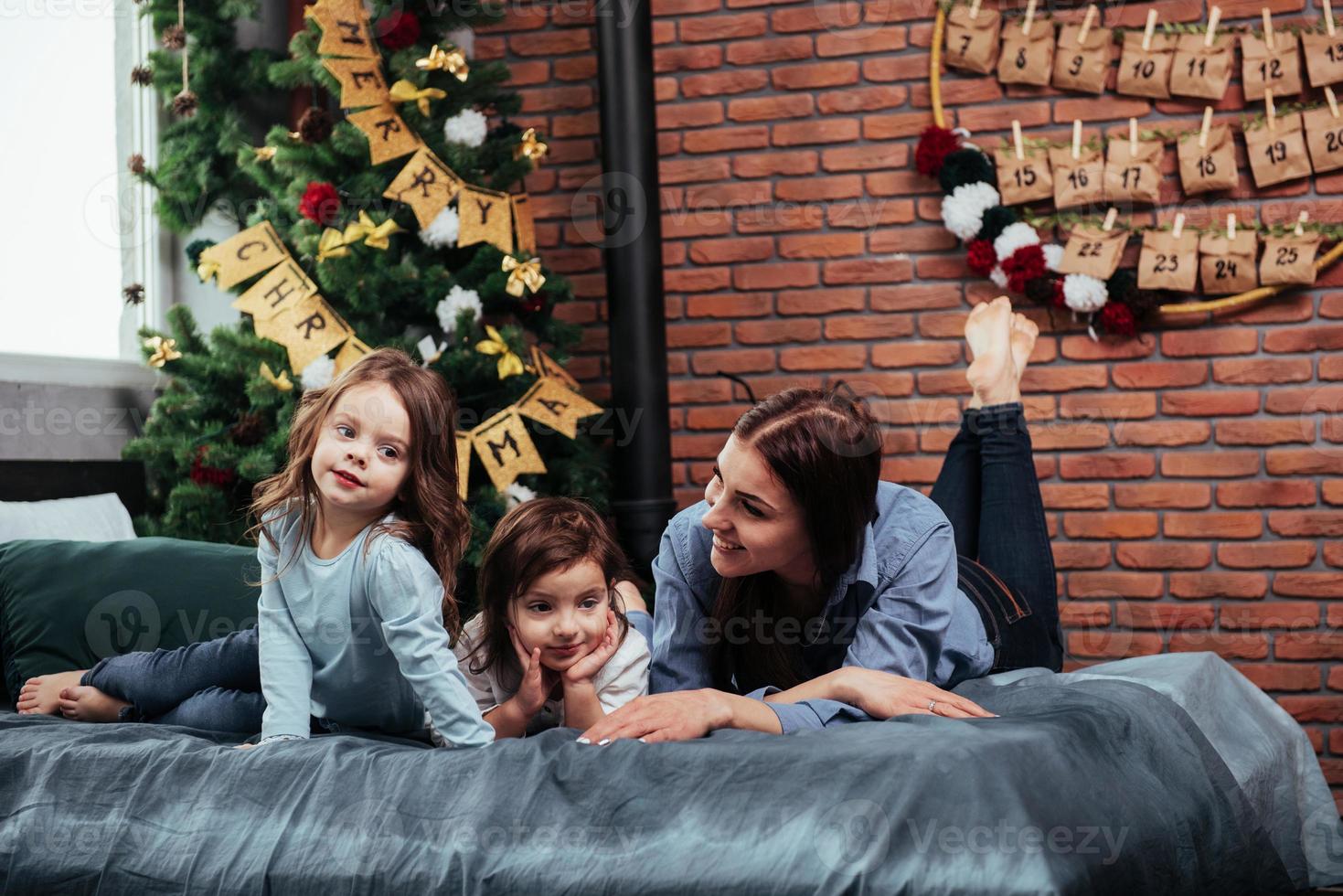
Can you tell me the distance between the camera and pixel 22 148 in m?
3.03

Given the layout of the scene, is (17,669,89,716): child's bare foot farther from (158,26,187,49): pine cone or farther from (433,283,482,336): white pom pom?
(158,26,187,49): pine cone

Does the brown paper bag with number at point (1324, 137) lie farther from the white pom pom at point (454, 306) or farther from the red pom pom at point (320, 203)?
the red pom pom at point (320, 203)

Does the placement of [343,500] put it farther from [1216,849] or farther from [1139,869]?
[1216,849]

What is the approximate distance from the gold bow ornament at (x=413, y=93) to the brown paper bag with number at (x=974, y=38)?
4.66 feet

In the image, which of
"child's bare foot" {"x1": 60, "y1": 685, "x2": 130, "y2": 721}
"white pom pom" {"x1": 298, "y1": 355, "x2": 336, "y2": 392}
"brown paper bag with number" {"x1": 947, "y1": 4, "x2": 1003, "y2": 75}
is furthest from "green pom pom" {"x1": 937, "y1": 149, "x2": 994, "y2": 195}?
"child's bare foot" {"x1": 60, "y1": 685, "x2": 130, "y2": 721}

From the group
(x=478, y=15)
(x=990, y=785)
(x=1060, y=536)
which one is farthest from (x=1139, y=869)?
(x=478, y=15)

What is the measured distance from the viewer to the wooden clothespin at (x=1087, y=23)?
10.8ft

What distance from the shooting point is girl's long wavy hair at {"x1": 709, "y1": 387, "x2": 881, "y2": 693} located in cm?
170

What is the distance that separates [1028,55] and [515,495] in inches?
72.1

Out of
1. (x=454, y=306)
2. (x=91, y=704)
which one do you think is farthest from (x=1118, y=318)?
(x=91, y=704)

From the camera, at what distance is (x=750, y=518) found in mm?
1706

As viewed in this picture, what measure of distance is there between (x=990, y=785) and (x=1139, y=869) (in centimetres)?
22

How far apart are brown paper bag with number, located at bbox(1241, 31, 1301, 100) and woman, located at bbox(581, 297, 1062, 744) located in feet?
5.84

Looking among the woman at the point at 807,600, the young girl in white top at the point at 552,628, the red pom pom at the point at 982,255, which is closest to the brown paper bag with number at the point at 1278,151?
the red pom pom at the point at 982,255
